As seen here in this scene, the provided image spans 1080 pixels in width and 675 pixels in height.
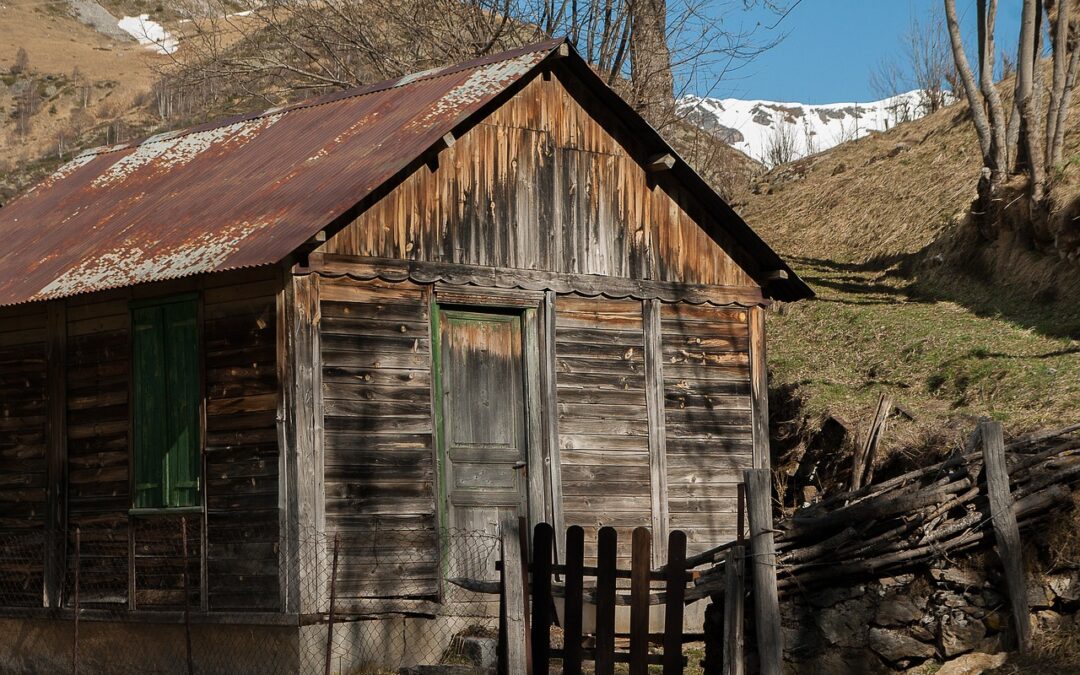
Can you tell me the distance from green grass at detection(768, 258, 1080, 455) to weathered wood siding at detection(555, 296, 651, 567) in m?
3.16

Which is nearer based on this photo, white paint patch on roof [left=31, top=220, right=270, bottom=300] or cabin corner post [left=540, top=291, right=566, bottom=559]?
white paint patch on roof [left=31, top=220, right=270, bottom=300]

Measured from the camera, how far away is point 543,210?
12906 millimetres

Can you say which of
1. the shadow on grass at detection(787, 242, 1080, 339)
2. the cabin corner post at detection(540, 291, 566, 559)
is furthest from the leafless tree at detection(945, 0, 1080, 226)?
the cabin corner post at detection(540, 291, 566, 559)

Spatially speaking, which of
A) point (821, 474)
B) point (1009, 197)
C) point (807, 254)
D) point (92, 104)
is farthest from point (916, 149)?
point (92, 104)

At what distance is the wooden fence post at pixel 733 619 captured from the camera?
901cm

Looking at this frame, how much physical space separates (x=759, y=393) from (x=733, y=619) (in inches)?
204

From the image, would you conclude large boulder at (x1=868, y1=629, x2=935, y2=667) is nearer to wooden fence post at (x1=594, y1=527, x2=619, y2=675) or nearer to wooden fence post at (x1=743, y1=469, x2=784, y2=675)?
wooden fence post at (x1=743, y1=469, x2=784, y2=675)

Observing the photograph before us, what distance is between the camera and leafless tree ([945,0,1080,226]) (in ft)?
63.1

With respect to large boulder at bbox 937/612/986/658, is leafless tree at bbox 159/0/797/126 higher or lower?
higher

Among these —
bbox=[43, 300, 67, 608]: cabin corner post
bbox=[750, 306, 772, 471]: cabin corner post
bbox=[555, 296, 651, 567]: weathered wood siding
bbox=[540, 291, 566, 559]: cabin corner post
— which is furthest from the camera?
bbox=[750, 306, 772, 471]: cabin corner post

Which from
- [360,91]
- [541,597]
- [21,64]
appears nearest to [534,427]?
[541,597]

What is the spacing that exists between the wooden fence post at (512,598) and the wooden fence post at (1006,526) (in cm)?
309

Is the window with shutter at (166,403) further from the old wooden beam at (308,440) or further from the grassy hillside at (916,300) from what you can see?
the grassy hillside at (916,300)

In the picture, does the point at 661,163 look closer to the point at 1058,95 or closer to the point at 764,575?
the point at 764,575
